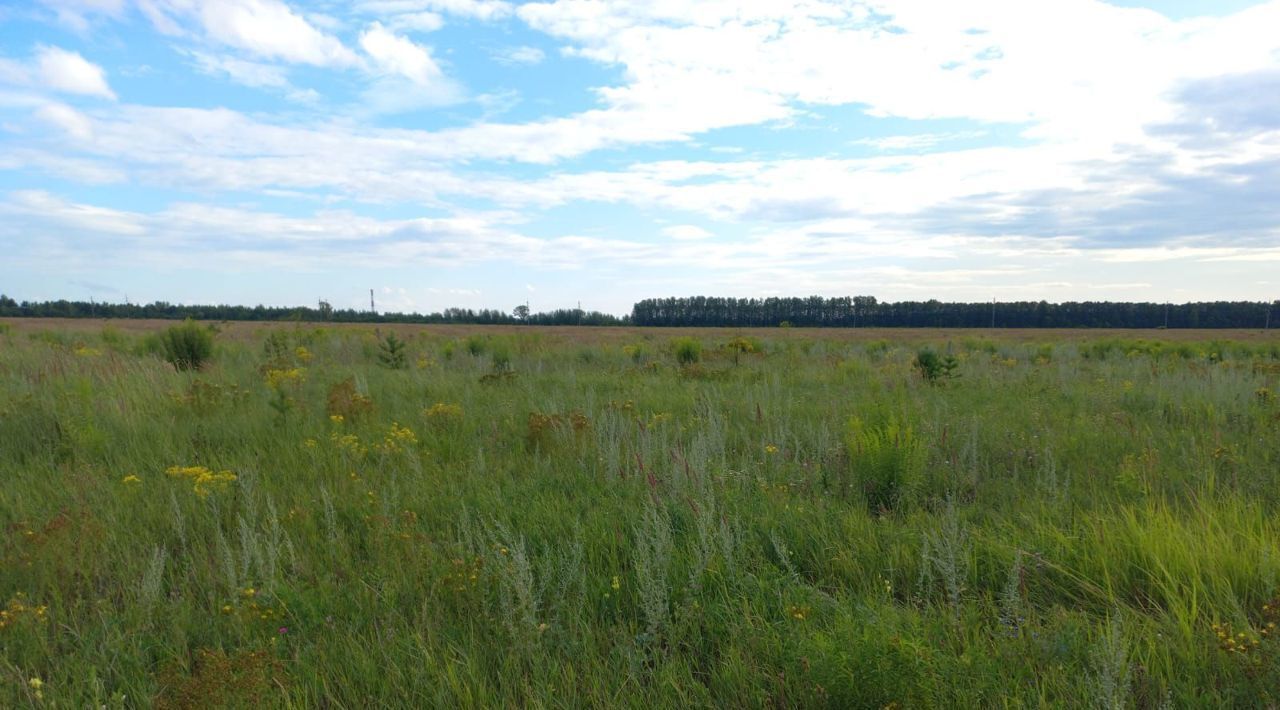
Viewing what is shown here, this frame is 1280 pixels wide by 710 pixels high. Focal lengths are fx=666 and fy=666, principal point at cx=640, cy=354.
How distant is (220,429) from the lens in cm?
570

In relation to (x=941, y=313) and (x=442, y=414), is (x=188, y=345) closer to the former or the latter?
(x=442, y=414)

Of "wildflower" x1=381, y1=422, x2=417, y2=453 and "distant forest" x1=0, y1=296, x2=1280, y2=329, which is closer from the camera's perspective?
"wildflower" x1=381, y1=422, x2=417, y2=453

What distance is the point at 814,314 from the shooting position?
99125 millimetres

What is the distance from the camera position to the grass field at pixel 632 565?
210 centimetres

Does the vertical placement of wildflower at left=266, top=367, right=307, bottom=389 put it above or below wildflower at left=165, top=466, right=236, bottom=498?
above

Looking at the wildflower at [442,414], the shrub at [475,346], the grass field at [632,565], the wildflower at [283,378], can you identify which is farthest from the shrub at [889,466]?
the shrub at [475,346]

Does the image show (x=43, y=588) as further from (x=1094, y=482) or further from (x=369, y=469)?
(x=1094, y=482)

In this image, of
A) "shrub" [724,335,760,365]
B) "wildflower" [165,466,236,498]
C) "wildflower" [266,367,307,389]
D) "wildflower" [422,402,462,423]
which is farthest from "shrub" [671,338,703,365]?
"wildflower" [165,466,236,498]

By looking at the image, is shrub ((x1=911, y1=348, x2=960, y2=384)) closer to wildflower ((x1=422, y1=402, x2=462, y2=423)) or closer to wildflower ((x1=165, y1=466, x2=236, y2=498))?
wildflower ((x1=422, y1=402, x2=462, y2=423))

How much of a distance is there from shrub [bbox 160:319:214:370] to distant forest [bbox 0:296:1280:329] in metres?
55.0

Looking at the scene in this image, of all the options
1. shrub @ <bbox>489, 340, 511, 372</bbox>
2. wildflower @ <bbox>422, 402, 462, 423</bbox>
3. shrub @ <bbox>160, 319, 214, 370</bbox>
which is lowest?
wildflower @ <bbox>422, 402, 462, 423</bbox>

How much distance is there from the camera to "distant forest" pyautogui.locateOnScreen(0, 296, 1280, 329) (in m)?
75.1

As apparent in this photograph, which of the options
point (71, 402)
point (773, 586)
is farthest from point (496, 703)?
point (71, 402)

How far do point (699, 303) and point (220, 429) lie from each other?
333 ft
